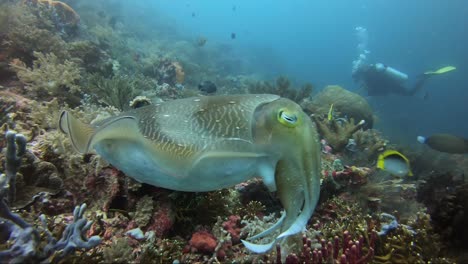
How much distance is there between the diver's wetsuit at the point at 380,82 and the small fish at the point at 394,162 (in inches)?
740

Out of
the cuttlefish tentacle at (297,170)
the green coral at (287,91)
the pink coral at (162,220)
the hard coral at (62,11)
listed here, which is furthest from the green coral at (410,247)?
the hard coral at (62,11)

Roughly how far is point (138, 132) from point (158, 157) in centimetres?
25

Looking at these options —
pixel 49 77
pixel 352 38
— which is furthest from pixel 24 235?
pixel 352 38

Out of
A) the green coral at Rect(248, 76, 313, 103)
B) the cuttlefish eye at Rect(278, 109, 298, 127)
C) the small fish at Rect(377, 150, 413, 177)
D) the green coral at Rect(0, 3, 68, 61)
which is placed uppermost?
the cuttlefish eye at Rect(278, 109, 298, 127)

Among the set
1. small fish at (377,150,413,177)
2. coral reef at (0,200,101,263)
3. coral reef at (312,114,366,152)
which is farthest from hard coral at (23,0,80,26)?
small fish at (377,150,413,177)

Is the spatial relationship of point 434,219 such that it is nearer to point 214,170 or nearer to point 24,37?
point 214,170

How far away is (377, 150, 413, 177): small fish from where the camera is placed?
6.57m

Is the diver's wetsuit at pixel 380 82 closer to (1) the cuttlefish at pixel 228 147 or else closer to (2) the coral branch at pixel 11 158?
(1) the cuttlefish at pixel 228 147

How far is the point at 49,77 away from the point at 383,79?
2327 cm

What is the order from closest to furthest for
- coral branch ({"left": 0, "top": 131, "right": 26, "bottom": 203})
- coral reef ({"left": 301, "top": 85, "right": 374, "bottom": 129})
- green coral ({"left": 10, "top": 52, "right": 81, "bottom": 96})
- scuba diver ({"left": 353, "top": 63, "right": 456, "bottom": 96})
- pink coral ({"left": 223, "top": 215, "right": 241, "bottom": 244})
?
coral branch ({"left": 0, "top": 131, "right": 26, "bottom": 203}) → pink coral ({"left": 223, "top": 215, "right": 241, "bottom": 244}) → green coral ({"left": 10, "top": 52, "right": 81, "bottom": 96}) → coral reef ({"left": 301, "top": 85, "right": 374, "bottom": 129}) → scuba diver ({"left": 353, "top": 63, "right": 456, "bottom": 96})

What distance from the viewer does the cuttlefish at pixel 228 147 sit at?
1.97 metres

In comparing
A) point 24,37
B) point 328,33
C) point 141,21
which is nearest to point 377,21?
point 328,33

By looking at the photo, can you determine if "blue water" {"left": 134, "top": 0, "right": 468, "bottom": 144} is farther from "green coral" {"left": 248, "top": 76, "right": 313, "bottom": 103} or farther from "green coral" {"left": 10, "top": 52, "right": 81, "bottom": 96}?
"green coral" {"left": 10, "top": 52, "right": 81, "bottom": 96}

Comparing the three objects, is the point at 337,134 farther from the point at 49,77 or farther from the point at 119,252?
the point at 49,77
